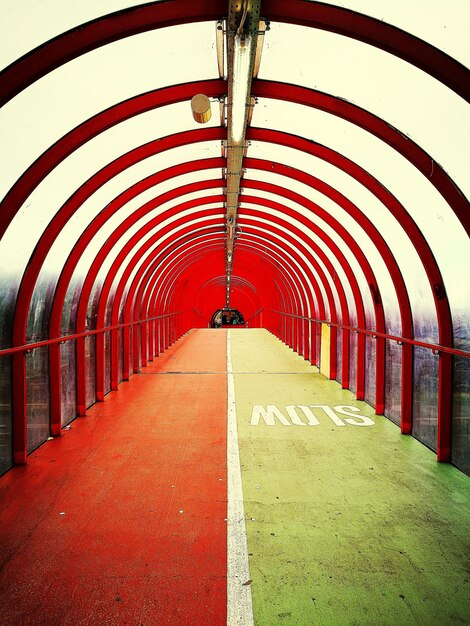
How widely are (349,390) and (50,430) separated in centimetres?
652

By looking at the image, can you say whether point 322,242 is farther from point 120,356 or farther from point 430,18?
point 430,18

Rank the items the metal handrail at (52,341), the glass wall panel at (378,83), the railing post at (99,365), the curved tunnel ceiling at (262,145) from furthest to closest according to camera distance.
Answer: the railing post at (99,365) → the metal handrail at (52,341) → the glass wall panel at (378,83) → the curved tunnel ceiling at (262,145)

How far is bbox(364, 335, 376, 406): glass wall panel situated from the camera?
883 cm

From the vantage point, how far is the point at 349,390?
10.4 meters

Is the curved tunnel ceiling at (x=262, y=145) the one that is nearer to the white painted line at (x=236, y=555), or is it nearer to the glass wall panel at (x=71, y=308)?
the glass wall panel at (x=71, y=308)

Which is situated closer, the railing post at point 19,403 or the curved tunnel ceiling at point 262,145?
the curved tunnel ceiling at point 262,145

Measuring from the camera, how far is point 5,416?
5.45 metres

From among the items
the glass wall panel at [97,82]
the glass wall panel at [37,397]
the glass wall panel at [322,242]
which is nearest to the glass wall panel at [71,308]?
the glass wall panel at [37,397]

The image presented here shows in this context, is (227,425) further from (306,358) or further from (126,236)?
(306,358)

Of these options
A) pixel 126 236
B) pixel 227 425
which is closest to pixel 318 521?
pixel 227 425

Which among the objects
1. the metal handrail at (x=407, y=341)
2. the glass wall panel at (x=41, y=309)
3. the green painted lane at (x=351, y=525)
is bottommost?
the green painted lane at (x=351, y=525)

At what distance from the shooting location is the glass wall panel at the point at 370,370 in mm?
8828

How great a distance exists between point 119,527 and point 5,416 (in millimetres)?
2270

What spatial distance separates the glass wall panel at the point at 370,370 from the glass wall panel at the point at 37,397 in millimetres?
5908
